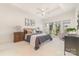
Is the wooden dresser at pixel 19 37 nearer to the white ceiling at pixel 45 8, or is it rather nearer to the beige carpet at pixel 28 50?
the beige carpet at pixel 28 50

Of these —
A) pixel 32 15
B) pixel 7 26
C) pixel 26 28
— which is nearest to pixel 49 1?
pixel 32 15

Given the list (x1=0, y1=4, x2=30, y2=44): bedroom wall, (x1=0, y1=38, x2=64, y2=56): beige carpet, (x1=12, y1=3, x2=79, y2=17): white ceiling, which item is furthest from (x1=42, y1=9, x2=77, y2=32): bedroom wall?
(x1=0, y1=4, x2=30, y2=44): bedroom wall

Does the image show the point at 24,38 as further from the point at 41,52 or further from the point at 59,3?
the point at 59,3

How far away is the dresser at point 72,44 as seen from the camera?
1714mm

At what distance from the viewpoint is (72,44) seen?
1.74 metres

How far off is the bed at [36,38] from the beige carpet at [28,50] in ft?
0.23

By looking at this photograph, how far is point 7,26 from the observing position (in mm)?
1730

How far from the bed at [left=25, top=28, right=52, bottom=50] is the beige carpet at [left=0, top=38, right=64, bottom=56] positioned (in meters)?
0.07

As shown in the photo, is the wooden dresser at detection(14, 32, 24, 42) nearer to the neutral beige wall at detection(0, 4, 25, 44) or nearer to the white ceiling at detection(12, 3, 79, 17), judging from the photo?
the neutral beige wall at detection(0, 4, 25, 44)

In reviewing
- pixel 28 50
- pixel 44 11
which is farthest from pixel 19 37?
pixel 44 11

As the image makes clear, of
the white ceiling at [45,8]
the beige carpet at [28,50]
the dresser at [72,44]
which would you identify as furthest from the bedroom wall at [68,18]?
the beige carpet at [28,50]

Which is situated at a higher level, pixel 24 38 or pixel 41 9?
pixel 41 9

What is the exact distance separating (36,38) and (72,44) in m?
0.70

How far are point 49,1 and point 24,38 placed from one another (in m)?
0.87
